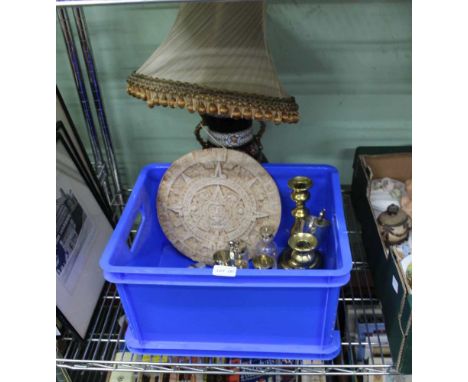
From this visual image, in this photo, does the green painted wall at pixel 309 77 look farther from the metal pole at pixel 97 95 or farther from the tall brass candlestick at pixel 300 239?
the tall brass candlestick at pixel 300 239

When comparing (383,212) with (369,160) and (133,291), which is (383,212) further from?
(133,291)

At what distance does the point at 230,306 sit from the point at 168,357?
30 cm

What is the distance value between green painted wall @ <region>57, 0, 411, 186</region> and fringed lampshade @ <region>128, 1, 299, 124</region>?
18 cm

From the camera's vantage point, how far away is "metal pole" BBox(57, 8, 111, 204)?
845 mm

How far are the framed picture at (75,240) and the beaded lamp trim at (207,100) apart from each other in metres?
0.28

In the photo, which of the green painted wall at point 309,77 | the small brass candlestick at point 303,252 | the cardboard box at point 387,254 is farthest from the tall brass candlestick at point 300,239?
the green painted wall at point 309,77

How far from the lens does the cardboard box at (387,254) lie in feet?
2.16

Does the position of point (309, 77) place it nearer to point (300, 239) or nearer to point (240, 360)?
point (300, 239)

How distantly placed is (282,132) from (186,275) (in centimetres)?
52

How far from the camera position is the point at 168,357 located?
2.94ft

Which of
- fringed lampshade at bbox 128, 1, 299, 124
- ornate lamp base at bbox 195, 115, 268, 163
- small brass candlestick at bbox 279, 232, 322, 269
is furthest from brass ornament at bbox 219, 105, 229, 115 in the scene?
small brass candlestick at bbox 279, 232, 322, 269

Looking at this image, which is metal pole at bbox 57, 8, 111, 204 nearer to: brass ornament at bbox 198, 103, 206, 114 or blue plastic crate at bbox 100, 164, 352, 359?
blue plastic crate at bbox 100, 164, 352, 359

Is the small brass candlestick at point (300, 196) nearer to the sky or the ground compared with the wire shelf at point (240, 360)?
nearer to the sky

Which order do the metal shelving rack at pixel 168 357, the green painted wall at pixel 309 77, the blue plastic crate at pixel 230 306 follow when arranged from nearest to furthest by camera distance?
the blue plastic crate at pixel 230 306 → the metal shelving rack at pixel 168 357 → the green painted wall at pixel 309 77
